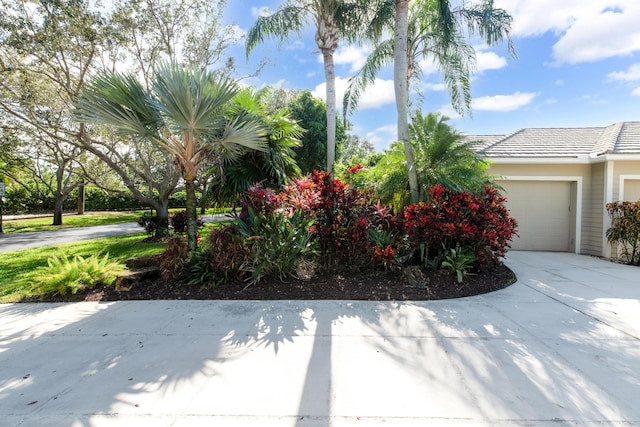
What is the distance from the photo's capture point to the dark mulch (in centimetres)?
466

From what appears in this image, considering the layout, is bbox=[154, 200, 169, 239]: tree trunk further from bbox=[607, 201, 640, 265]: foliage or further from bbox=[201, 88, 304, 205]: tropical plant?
bbox=[607, 201, 640, 265]: foliage

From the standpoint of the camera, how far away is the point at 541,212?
8.79 metres

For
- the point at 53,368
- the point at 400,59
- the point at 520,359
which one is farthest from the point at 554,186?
the point at 53,368

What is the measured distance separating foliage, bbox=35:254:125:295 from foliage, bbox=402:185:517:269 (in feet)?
17.4

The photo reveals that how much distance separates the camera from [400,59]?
263 inches

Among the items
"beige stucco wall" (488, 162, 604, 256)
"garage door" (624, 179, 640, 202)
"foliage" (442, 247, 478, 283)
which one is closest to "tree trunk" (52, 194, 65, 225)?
"foliage" (442, 247, 478, 283)

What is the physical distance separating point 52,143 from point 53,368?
47.3 ft

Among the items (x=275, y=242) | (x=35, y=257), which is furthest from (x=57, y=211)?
(x=275, y=242)

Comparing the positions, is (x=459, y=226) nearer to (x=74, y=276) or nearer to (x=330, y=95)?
(x=330, y=95)

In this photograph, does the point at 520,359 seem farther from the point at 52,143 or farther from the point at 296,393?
the point at 52,143

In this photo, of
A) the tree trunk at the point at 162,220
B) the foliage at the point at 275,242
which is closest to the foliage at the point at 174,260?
the foliage at the point at 275,242

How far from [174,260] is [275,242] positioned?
183 centimetres

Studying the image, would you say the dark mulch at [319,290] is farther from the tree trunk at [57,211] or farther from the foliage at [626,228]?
the tree trunk at [57,211]

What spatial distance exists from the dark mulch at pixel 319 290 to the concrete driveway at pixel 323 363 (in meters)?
0.23
